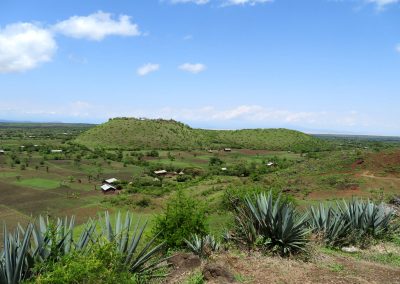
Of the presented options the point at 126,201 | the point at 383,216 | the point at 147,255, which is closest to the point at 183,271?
the point at 147,255

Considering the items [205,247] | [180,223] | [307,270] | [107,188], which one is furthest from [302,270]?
[107,188]

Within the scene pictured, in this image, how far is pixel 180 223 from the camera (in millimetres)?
14180

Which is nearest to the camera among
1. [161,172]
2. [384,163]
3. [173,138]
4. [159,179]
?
[384,163]

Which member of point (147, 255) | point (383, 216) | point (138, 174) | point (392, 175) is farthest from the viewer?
point (138, 174)

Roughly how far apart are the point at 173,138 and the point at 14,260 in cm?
10632

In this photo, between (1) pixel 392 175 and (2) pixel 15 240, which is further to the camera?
(1) pixel 392 175

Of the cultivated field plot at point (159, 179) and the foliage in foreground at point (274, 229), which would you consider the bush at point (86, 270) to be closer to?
the cultivated field plot at point (159, 179)

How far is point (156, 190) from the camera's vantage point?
50.9m

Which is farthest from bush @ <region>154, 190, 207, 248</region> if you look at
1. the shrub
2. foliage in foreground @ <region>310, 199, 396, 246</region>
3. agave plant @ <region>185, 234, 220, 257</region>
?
the shrub

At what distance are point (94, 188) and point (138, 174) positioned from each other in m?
12.4

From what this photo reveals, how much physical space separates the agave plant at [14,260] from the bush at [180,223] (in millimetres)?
7006

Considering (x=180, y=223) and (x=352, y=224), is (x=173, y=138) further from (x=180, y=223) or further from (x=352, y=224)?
(x=352, y=224)

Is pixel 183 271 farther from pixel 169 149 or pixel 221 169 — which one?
pixel 169 149

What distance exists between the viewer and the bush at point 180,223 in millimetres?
13532
